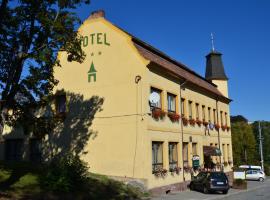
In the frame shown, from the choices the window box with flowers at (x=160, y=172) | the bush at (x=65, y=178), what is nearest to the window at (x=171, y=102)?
the window box with flowers at (x=160, y=172)

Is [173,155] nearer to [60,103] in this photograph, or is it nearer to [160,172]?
[160,172]

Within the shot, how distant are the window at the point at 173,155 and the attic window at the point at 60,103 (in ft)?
25.9

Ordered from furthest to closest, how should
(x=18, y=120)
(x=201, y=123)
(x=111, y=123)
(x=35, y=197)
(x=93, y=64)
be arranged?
(x=201, y=123), (x=93, y=64), (x=111, y=123), (x=18, y=120), (x=35, y=197)

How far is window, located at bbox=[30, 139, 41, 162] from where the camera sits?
91.2 feet

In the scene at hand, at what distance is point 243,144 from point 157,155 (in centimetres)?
4189

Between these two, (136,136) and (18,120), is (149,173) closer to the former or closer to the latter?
(136,136)

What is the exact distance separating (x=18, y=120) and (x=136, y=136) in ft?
23.2

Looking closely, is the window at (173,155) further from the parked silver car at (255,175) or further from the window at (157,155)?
the parked silver car at (255,175)

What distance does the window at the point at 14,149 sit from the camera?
28.9 metres

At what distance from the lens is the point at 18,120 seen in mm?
19594

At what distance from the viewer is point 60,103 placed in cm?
2770

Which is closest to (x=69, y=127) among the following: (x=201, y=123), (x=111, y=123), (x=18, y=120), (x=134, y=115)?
(x=111, y=123)

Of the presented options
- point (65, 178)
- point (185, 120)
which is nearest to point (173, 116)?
point (185, 120)

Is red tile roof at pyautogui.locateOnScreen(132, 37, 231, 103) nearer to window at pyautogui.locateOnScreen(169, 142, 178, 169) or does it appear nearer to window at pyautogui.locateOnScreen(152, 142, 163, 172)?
window at pyautogui.locateOnScreen(169, 142, 178, 169)
